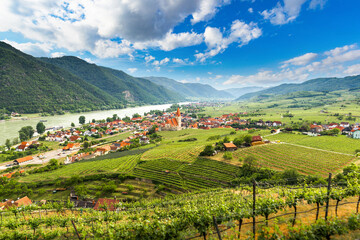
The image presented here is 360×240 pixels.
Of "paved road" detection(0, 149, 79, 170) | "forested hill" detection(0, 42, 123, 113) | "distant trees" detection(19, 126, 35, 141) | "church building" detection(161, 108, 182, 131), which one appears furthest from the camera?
"forested hill" detection(0, 42, 123, 113)

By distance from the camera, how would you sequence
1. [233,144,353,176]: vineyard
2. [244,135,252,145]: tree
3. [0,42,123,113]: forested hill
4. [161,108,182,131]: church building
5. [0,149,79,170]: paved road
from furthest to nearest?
1. [0,42,123,113]: forested hill
2. [161,108,182,131]: church building
3. [0,149,79,170]: paved road
4. [244,135,252,145]: tree
5. [233,144,353,176]: vineyard

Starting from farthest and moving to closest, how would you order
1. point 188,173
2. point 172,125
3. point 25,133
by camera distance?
point 172,125
point 25,133
point 188,173

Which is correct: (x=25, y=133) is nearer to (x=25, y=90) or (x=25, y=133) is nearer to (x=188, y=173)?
(x=188, y=173)

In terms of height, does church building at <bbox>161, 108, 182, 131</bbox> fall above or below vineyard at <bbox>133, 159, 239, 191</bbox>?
above

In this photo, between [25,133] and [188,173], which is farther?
[25,133]

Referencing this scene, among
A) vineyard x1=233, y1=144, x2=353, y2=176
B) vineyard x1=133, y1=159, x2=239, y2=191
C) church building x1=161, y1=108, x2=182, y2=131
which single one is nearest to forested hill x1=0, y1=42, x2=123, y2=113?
church building x1=161, y1=108, x2=182, y2=131

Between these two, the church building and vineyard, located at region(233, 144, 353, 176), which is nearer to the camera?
vineyard, located at region(233, 144, 353, 176)

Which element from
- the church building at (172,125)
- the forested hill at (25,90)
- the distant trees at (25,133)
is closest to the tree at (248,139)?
the church building at (172,125)

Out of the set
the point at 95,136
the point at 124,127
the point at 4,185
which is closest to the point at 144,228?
the point at 4,185

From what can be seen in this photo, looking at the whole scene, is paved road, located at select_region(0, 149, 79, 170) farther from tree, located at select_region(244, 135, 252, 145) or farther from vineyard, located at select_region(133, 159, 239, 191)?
tree, located at select_region(244, 135, 252, 145)

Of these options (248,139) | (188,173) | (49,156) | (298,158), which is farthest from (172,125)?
(298,158)
